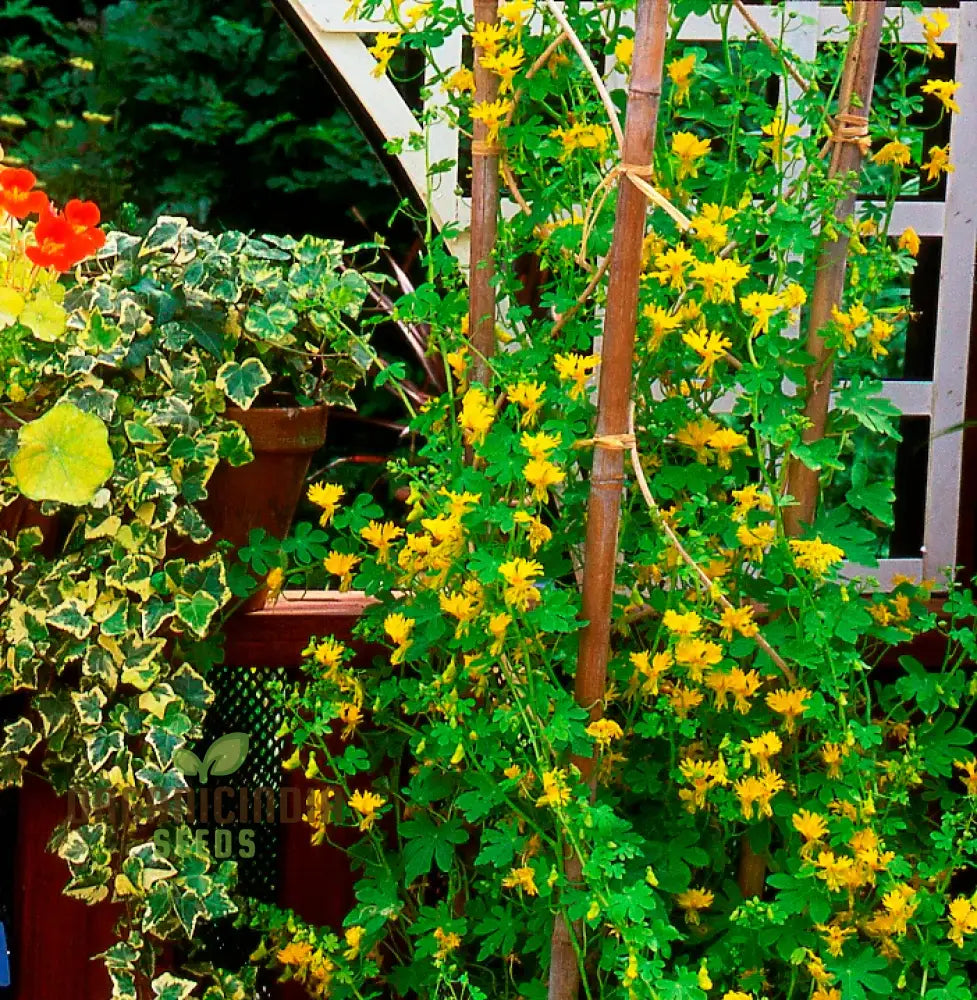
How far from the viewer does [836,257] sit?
1433mm

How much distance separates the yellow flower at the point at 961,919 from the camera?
1.37 meters

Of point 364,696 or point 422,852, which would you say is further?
point 364,696

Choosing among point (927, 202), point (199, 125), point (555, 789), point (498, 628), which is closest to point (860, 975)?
point (555, 789)

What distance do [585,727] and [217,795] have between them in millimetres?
625

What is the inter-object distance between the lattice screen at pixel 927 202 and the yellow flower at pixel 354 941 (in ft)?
2.81

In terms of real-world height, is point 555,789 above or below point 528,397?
below

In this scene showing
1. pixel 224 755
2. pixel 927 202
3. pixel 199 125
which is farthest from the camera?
pixel 199 125

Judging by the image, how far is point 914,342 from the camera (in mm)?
1961

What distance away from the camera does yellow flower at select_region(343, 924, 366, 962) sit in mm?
1523

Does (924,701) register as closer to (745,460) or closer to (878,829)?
(878,829)

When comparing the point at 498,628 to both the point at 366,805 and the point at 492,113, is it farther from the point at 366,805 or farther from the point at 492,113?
the point at 492,113

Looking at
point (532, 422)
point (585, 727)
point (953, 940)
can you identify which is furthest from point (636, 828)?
point (532, 422)

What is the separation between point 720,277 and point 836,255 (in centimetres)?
21

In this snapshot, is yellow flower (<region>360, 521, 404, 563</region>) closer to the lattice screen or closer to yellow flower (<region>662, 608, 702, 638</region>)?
yellow flower (<region>662, 608, 702, 638</region>)
